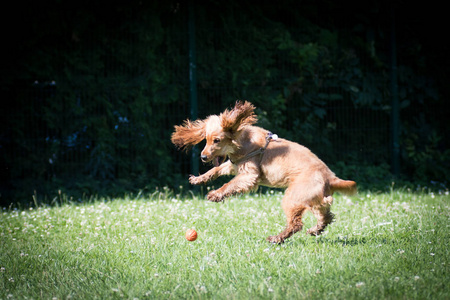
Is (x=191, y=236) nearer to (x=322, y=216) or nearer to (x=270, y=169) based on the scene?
(x=270, y=169)

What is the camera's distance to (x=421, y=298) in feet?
9.69

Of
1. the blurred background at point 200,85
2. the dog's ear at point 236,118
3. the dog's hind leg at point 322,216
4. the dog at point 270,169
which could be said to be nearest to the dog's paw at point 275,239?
the dog at point 270,169

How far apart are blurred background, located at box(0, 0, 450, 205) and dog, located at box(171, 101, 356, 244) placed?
10.2 feet

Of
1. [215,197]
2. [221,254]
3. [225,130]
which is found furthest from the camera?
[225,130]

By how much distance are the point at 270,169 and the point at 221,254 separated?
0.85 metres

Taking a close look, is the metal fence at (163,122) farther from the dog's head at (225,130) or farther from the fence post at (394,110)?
the dog's head at (225,130)

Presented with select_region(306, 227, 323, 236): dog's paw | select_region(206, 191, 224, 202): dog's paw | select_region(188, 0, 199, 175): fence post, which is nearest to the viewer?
select_region(206, 191, 224, 202): dog's paw

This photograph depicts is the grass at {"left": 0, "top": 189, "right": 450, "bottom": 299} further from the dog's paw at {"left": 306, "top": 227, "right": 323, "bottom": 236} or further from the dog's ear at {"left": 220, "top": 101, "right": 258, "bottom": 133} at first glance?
the dog's ear at {"left": 220, "top": 101, "right": 258, "bottom": 133}

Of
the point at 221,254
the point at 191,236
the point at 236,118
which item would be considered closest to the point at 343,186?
the point at 236,118

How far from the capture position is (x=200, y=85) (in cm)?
779

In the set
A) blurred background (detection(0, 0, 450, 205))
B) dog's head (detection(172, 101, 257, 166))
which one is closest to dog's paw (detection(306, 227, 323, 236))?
dog's head (detection(172, 101, 257, 166))

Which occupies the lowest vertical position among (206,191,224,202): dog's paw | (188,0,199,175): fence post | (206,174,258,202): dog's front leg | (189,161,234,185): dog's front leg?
(206,191,224,202): dog's paw

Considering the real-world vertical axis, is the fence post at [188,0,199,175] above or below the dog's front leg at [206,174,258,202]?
above

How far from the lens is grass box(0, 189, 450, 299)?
3.19 metres
